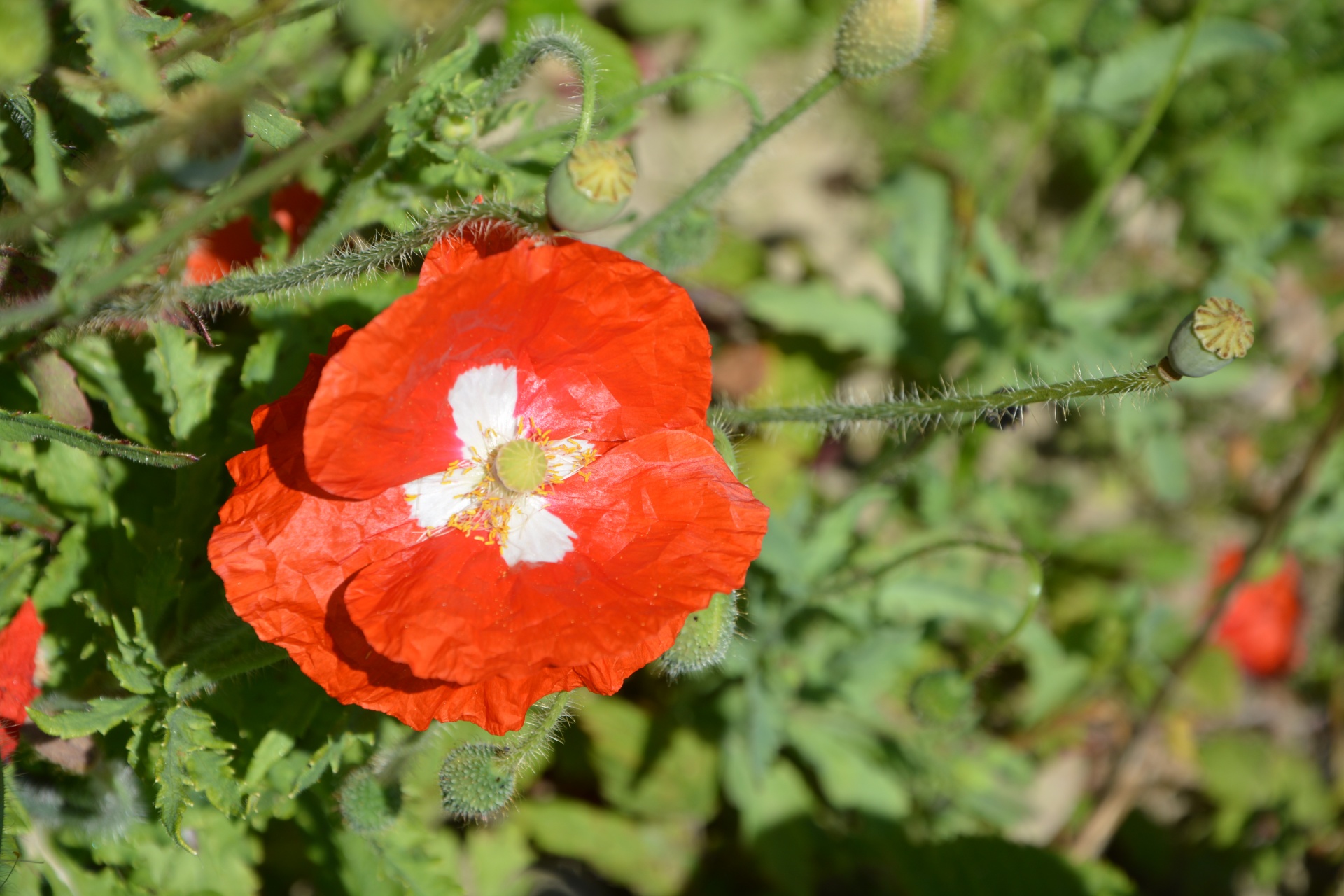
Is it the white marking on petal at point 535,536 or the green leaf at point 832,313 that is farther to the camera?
the green leaf at point 832,313

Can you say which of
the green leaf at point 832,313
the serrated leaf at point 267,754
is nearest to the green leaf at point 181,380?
the serrated leaf at point 267,754

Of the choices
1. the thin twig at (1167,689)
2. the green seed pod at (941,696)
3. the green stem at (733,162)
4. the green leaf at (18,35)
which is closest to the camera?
the green leaf at (18,35)

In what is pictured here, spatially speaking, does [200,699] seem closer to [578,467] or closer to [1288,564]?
[578,467]

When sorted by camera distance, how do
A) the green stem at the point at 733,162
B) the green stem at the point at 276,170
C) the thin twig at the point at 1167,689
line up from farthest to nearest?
the thin twig at the point at 1167,689
the green stem at the point at 733,162
the green stem at the point at 276,170

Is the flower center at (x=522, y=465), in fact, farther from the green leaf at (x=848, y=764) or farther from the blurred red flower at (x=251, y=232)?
the green leaf at (x=848, y=764)

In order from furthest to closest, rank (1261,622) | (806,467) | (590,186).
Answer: (1261,622)
(806,467)
(590,186)

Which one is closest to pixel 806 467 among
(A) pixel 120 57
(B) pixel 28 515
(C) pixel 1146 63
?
(C) pixel 1146 63

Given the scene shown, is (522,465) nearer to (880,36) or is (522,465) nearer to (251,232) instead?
(251,232)

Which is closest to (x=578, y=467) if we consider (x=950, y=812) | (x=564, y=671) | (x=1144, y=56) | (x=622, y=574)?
(x=622, y=574)
